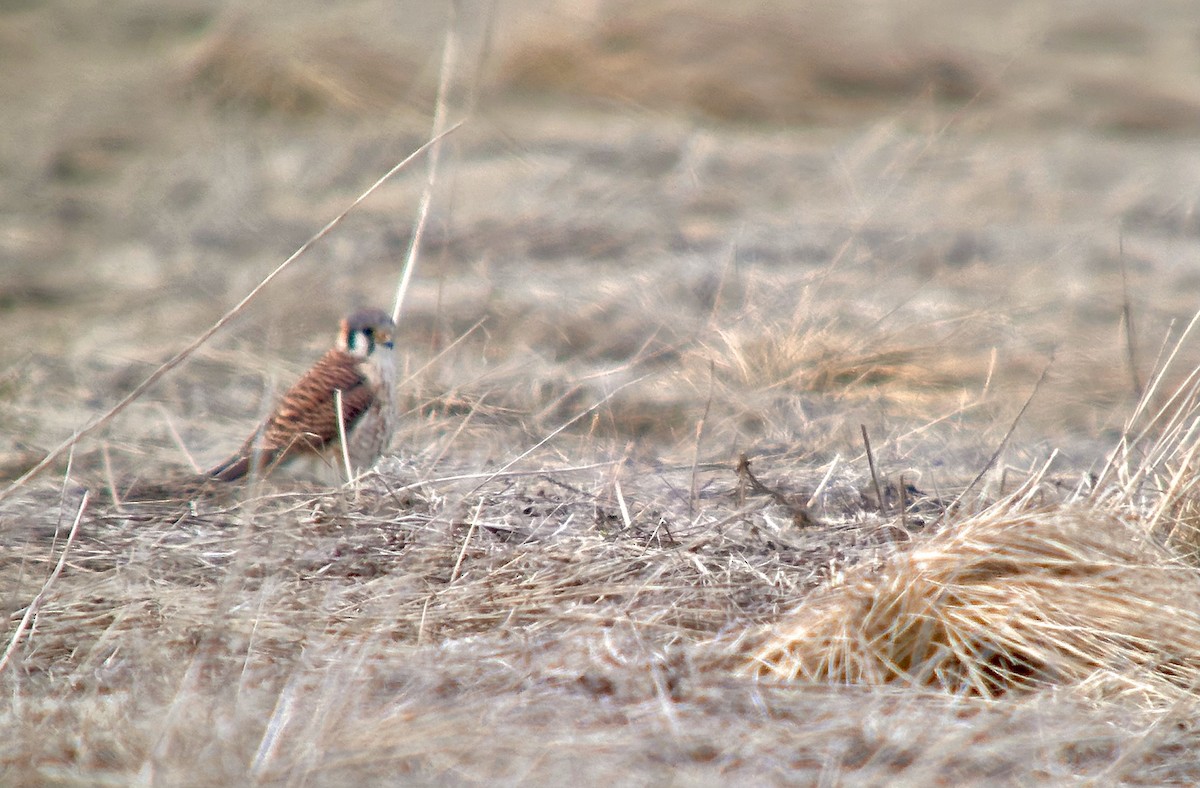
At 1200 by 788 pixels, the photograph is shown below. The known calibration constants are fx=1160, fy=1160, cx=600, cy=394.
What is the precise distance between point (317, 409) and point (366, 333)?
252mm

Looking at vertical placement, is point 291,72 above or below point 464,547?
above

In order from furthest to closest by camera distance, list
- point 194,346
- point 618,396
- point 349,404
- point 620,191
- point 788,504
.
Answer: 1. point 620,191
2. point 618,396
3. point 349,404
4. point 788,504
5. point 194,346

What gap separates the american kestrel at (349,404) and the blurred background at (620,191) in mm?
595

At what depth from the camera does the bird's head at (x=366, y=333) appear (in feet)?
9.87

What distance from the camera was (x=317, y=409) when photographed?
291cm

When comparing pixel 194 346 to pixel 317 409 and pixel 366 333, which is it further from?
pixel 366 333

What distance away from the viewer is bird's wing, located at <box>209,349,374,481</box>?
9.20ft

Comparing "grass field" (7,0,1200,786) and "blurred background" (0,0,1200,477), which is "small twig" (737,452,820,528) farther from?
"blurred background" (0,0,1200,477)

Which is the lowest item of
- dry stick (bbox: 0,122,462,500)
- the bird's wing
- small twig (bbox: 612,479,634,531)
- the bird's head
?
the bird's wing

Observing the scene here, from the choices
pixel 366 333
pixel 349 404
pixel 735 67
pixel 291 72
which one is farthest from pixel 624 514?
pixel 735 67

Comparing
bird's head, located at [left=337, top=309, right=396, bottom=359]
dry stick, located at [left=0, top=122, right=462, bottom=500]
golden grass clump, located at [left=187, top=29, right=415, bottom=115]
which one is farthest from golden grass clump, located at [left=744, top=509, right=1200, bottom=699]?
golden grass clump, located at [left=187, top=29, right=415, bottom=115]

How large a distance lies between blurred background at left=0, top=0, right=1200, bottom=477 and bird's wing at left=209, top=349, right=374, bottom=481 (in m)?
0.64

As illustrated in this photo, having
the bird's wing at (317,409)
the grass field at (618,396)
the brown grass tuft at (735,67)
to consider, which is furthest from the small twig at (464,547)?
the brown grass tuft at (735,67)

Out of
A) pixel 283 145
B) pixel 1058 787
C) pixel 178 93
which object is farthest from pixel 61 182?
pixel 1058 787
